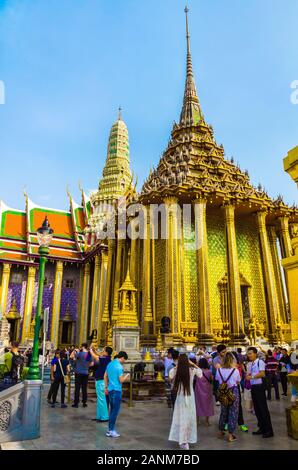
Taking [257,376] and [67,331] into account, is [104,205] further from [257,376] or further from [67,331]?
[257,376]

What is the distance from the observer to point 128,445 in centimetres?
540

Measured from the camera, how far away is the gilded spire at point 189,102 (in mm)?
27422

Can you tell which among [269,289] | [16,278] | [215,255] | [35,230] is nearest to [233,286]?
[269,289]

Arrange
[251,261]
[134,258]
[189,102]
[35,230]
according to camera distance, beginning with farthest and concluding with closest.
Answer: [35,230] → [189,102] → [134,258] → [251,261]

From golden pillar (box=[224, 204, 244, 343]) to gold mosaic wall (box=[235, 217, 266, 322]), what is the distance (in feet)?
10.7

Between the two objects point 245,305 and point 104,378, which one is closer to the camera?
point 104,378

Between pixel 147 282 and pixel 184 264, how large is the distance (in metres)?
2.32

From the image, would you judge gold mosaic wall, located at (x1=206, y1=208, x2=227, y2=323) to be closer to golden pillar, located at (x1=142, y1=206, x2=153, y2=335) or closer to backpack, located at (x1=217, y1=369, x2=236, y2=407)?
golden pillar, located at (x1=142, y1=206, x2=153, y2=335)

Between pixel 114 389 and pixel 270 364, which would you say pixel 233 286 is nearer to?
pixel 270 364

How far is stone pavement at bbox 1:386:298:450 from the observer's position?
537cm

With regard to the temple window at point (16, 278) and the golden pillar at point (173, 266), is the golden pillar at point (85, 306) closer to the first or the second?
the temple window at point (16, 278)

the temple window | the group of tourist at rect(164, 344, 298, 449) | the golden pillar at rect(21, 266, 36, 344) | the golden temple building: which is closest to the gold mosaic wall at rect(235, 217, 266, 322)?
the golden temple building

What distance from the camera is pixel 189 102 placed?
95.3 ft
